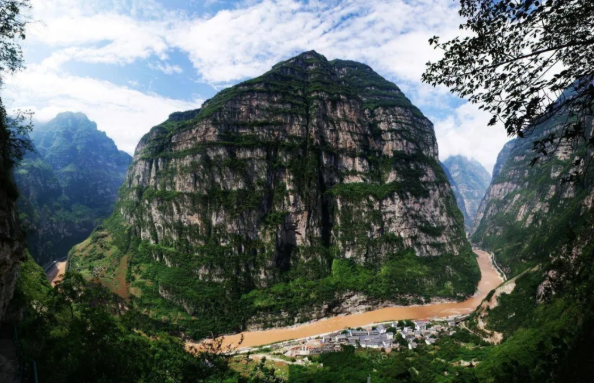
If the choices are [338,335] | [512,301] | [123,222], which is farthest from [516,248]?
[123,222]

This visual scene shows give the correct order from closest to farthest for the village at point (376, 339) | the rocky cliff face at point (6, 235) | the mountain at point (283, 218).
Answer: the rocky cliff face at point (6, 235)
the village at point (376, 339)
the mountain at point (283, 218)

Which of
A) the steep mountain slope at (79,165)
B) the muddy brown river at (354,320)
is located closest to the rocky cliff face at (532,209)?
the muddy brown river at (354,320)

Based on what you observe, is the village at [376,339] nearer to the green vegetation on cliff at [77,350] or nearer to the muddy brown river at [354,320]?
the muddy brown river at [354,320]

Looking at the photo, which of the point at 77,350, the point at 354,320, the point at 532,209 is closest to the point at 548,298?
the point at 77,350

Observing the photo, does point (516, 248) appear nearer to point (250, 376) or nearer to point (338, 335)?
point (338, 335)

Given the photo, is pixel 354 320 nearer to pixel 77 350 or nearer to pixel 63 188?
pixel 77 350

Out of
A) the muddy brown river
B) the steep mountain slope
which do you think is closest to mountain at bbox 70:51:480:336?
the muddy brown river

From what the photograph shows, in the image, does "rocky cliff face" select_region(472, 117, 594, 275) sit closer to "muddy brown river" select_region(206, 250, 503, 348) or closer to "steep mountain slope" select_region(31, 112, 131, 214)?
"muddy brown river" select_region(206, 250, 503, 348)
